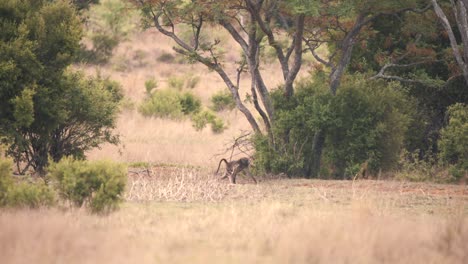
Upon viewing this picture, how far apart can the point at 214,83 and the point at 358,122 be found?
84.6 feet

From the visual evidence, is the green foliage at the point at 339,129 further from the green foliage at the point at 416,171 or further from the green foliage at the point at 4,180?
the green foliage at the point at 4,180

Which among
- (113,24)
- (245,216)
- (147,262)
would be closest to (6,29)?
(245,216)

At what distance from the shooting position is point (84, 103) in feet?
56.7

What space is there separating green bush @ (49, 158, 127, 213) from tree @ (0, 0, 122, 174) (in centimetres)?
369

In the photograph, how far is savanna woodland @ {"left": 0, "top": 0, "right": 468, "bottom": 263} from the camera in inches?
338

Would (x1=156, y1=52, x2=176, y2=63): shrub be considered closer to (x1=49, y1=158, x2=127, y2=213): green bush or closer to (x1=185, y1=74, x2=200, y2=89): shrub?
(x1=185, y1=74, x2=200, y2=89): shrub

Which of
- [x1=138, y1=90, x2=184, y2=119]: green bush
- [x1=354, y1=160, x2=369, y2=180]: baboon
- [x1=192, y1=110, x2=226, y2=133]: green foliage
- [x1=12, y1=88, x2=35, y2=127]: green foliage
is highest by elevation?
[x1=138, y1=90, x2=184, y2=119]: green bush

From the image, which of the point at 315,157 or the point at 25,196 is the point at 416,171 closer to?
the point at 315,157

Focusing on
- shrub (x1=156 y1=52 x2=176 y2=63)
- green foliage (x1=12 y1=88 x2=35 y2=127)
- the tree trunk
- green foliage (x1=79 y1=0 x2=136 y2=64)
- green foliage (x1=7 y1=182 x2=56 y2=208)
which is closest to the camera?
green foliage (x1=7 y1=182 x2=56 y2=208)

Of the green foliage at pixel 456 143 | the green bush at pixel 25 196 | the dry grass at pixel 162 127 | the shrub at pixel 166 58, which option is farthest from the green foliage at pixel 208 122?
the shrub at pixel 166 58

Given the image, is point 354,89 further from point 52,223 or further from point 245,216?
point 52,223

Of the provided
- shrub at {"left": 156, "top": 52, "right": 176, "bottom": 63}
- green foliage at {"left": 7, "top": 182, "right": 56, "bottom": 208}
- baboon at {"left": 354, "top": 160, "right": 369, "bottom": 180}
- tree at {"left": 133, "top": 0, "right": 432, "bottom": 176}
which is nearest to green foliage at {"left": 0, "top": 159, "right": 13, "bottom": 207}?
green foliage at {"left": 7, "top": 182, "right": 56, "bottom": 208}

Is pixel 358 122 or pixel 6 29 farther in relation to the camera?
pixel 358 122

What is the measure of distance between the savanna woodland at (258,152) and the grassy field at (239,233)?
3 centimetres
